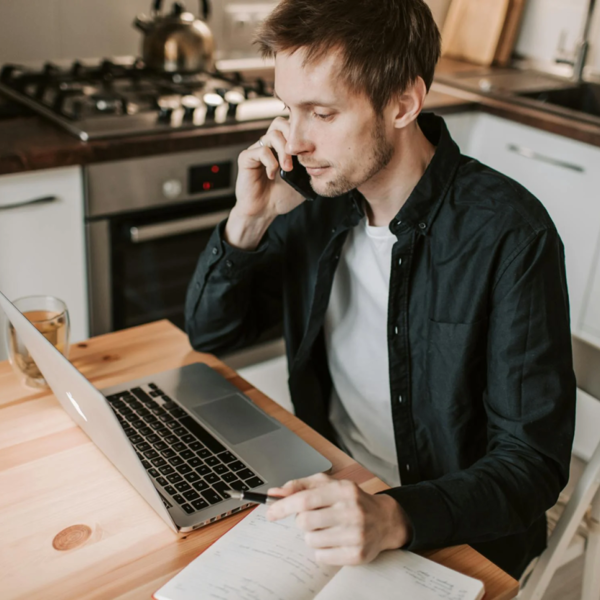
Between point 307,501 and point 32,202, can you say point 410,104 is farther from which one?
point 32,202

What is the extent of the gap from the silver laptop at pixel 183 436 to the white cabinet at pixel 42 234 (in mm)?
828

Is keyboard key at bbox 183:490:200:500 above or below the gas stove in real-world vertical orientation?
below

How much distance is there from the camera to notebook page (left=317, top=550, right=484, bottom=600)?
804 millimetres

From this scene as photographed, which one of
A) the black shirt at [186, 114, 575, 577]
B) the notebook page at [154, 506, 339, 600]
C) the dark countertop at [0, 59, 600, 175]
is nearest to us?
the notebook page at [154, 506, 339, 600]

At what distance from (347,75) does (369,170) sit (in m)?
0.16

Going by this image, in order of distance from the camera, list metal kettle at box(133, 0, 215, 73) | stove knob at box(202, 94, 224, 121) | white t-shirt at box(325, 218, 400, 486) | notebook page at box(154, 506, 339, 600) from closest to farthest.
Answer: notebook page at box(154, 506, 339, 600) < white t-shirt at box(325, 218, 400, 486) < stove knob at box(202, 94, 224, 121) < metal kettle at box(133, 0, 215, 73)

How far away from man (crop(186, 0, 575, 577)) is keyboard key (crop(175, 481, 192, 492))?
0.54 ft

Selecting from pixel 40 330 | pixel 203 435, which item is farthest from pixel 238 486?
pixel 40 330

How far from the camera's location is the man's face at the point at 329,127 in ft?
3.85

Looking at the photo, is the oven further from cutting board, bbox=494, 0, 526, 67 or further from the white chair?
cutting board, bbox=494, 0, 526, 67

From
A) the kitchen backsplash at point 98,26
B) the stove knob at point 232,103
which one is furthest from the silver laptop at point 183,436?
the kitchen backsplash at point 98,26

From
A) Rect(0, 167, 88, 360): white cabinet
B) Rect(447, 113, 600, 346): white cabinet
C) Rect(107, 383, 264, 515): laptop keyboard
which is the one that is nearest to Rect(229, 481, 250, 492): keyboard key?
Rect(107, 383, 264, 515): laptop keyboard

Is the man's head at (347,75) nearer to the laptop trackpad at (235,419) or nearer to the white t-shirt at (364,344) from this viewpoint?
the white t-shirt at (364,344)

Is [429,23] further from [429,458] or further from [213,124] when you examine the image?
[213,124]
